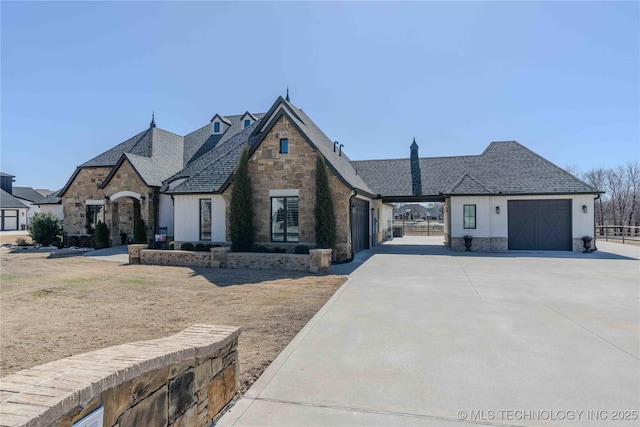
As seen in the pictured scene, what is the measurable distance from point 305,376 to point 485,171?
2119 centimetres

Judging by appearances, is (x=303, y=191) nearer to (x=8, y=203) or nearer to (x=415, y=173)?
(x=415, y=173)

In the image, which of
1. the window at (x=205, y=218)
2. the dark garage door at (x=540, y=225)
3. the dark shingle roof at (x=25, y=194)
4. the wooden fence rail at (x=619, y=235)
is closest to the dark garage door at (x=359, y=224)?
the window at (x=205, y=218)

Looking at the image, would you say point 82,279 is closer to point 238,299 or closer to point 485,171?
point 238,299

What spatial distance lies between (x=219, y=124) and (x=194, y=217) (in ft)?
43.2

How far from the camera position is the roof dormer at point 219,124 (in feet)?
94.7

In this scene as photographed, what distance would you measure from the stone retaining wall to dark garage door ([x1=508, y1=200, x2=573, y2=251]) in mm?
12642

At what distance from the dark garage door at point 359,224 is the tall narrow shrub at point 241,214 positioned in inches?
186

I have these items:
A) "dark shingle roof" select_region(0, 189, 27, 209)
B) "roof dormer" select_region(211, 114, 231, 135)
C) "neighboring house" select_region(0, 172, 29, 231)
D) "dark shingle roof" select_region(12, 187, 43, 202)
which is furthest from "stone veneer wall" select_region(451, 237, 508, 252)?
"dark shingle roof" select_region(12, 187, 43, 202)

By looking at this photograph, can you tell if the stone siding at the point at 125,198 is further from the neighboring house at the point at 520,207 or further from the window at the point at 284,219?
the neighboring house at the point at 520,207

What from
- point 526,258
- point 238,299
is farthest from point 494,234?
point 238,299

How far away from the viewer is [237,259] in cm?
1410

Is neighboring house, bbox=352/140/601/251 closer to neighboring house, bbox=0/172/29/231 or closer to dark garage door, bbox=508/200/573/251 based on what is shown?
dark garage door, bbox=508/200/573/251

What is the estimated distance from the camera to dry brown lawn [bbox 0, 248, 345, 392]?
5.57m

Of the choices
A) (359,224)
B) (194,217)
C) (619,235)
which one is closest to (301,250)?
(359,224)
